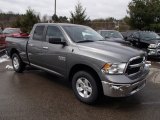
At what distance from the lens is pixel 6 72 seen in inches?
357

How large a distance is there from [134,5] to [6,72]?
24448mm

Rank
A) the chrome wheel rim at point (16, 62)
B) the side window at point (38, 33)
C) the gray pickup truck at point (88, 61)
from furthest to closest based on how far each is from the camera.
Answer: the chrome wheel rim at point (16, 62) → the side window at point (38, 33) → the gray pickup truck at point (88, 61)

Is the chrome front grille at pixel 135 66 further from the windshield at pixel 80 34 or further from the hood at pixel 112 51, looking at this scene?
the windshield at pixel 80 34

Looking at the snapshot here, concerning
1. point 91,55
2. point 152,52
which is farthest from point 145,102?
point 152,52

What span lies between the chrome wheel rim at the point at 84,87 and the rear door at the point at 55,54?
1.98 feet

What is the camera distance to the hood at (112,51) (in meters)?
5.22

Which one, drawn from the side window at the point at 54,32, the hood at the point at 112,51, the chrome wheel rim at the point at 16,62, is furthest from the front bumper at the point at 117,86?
the chrome wheel rim at the point at 16,62

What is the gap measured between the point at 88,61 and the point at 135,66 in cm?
104

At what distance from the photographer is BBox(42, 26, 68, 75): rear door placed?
621 cm

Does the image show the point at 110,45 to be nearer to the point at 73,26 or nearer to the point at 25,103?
the point at 73,26

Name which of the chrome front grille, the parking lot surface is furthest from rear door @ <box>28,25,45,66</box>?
the chrome front grille

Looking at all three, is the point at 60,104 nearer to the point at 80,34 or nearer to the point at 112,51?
the point at 112,51

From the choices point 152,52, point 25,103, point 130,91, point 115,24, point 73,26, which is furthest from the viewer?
point 115,24

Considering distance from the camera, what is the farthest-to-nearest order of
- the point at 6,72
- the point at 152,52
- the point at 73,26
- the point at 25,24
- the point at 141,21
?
the point at 25,24 < the point at 141,21 < the point at 152,52 < the point at 6,72 < the point at 73,26
